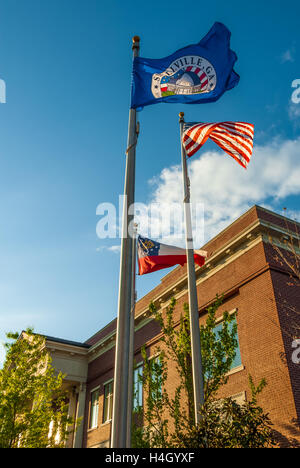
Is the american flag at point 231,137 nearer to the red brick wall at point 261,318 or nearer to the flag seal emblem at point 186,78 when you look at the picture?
the flag seal emblem at point 186,78

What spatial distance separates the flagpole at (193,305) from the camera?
970 centimetres

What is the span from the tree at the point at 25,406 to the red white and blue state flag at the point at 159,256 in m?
5.82

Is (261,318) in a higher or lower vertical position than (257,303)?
lower

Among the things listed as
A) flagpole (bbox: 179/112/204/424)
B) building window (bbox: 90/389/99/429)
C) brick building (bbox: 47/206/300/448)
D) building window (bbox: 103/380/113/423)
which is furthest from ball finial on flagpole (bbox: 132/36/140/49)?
building window (bbox: 90/389/99/429)

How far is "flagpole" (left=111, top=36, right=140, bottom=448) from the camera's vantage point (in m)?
5.48

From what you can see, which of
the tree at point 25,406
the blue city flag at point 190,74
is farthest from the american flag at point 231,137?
the tree at point 25,406

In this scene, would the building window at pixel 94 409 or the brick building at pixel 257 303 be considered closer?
the brick building at pixel 257 303

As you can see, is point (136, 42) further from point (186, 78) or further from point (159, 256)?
point (159, 256)

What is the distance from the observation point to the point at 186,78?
32.6 feet

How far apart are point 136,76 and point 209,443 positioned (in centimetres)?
766

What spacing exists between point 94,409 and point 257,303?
1701 cm

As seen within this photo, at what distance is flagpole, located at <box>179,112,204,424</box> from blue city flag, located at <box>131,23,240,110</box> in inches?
125

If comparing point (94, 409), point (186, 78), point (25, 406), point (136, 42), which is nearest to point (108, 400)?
point (94, 409)
